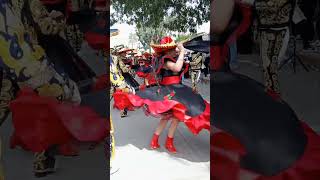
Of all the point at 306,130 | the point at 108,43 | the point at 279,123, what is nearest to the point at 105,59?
the point at 108,43

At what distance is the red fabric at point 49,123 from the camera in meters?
2.37

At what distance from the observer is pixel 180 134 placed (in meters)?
5.84

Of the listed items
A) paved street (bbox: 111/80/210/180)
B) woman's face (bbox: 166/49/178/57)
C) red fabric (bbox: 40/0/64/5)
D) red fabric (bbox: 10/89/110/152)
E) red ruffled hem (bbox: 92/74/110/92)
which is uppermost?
red fabric (bbox: 40/0/64/5)

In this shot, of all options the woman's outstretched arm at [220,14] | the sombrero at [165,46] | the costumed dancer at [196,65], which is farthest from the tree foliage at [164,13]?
the woman's outstretched arm at [220,14]

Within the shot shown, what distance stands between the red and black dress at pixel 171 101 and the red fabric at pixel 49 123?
2.41m

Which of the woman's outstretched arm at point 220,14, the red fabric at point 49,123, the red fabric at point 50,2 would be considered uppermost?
the red fabric at point 50,2

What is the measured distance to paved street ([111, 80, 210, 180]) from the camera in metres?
4.09

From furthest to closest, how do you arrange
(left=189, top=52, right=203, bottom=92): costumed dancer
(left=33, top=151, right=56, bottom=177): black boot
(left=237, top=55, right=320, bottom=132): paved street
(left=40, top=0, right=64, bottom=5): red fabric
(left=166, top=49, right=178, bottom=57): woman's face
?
(left=189, top=52, right=203, bottom=92): costumed dancer
(left=166, top=49, right=178, bottom=57): woman's face
(left=33, top=151, right=56, bottom=177): black boot
(left=40, top=0, right=64, bottom=5): red fabric
(left=237, top=55, right=320, bottom=132): paved street

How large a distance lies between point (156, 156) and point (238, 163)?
2.57 meters

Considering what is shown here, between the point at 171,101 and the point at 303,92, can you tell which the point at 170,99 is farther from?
the point at 303,92

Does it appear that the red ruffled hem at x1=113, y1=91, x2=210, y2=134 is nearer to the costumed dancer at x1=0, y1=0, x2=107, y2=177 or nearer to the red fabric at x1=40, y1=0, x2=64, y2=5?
the costumed dancer at x1=0, y1=0, x2=107, y2=177

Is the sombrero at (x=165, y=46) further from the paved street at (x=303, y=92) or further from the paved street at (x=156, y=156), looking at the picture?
the paved street at (x=303, y=92)

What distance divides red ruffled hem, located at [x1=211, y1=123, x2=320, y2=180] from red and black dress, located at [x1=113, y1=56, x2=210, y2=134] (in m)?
2.25

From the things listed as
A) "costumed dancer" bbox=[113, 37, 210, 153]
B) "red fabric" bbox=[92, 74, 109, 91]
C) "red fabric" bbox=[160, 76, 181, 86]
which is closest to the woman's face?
"costumed dancer" bbox=[113, 37, 210, 153]
